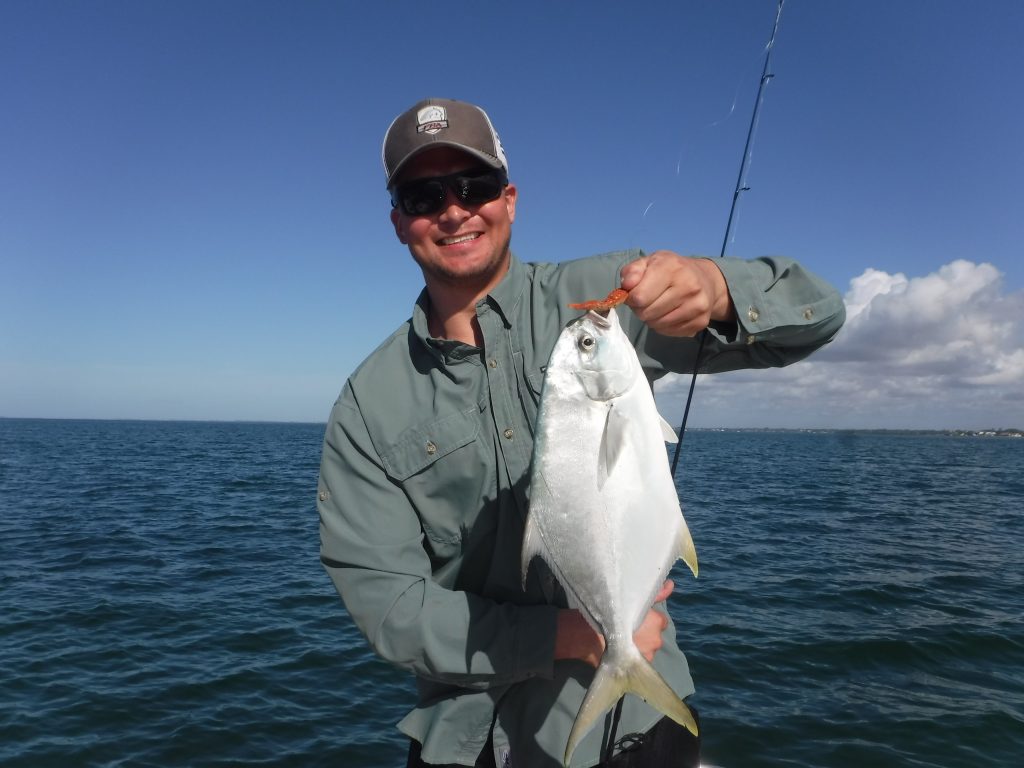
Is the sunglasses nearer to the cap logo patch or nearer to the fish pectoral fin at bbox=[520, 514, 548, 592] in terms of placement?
the cap logo patch

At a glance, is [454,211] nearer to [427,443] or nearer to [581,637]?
[427,443]

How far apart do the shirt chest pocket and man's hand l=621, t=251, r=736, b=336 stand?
95 cm

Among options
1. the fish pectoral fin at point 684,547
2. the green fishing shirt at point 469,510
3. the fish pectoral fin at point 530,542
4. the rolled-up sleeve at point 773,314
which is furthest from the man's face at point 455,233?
the fish pectoral fin at point 684,547

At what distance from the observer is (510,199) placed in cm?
338

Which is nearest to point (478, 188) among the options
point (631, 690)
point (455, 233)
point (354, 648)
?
point (455, 233)

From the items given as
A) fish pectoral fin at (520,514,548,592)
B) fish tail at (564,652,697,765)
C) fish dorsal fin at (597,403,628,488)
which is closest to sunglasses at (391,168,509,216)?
fish dorsal fin at (597,403,628,488)

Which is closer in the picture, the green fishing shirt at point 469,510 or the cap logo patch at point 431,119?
the green fishing shirt at point 469,510

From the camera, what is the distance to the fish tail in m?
2.32

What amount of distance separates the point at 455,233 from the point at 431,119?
494 millimetres

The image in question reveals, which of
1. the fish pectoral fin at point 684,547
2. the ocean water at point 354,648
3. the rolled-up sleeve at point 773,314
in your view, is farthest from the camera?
the ocean water at point 354,648

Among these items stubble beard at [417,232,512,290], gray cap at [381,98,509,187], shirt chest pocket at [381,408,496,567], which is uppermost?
gray cap at [381,98,509,187]

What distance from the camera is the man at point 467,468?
285cm

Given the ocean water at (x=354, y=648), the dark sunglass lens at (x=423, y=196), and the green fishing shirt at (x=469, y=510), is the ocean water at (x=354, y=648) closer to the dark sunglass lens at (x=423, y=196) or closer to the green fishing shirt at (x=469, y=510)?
the green fishing shirt at (x=469, y=510)

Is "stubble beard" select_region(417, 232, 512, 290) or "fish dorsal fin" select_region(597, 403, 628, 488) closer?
"fish dorsal fin" select_region(597, 403, 628, 488)
